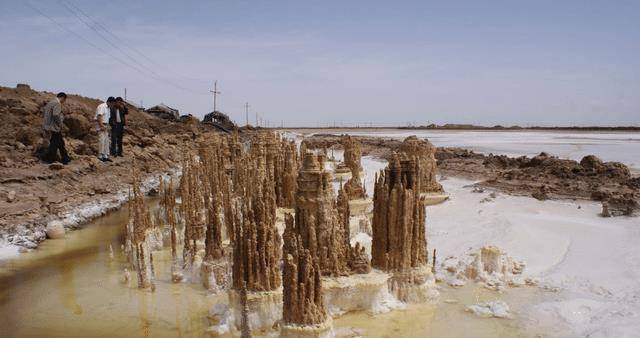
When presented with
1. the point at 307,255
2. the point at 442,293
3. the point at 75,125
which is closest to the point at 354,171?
the point at 442,293

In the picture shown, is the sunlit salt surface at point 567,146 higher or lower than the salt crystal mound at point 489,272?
higher

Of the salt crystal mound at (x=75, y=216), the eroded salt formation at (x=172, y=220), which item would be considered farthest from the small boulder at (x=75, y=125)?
the eroded salt formation at (x=172, y=220)

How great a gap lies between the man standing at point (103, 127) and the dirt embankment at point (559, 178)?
421 inches

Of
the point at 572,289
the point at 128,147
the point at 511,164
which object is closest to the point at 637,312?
the point at 572,289

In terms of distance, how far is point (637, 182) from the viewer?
17.8 meters

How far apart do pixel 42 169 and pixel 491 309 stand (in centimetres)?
1549

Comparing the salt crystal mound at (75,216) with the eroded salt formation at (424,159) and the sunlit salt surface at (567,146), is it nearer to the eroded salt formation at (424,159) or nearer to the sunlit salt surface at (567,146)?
the eroded salt formation at (424,159)

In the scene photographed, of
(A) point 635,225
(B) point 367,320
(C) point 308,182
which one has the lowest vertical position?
(B) point 367,320

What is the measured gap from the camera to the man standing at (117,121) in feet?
63.1

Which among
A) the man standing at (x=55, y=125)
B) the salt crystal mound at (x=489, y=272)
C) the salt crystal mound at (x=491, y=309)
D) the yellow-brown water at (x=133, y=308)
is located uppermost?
the man standing at (x=55, y=125)

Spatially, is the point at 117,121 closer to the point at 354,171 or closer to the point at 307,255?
the point at 354,171

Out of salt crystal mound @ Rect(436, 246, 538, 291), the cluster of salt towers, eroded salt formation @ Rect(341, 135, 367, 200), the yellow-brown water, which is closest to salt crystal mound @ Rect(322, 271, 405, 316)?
the cluster of salt towers

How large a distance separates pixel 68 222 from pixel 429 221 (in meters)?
10.1

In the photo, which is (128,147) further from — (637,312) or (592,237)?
(637,312)
